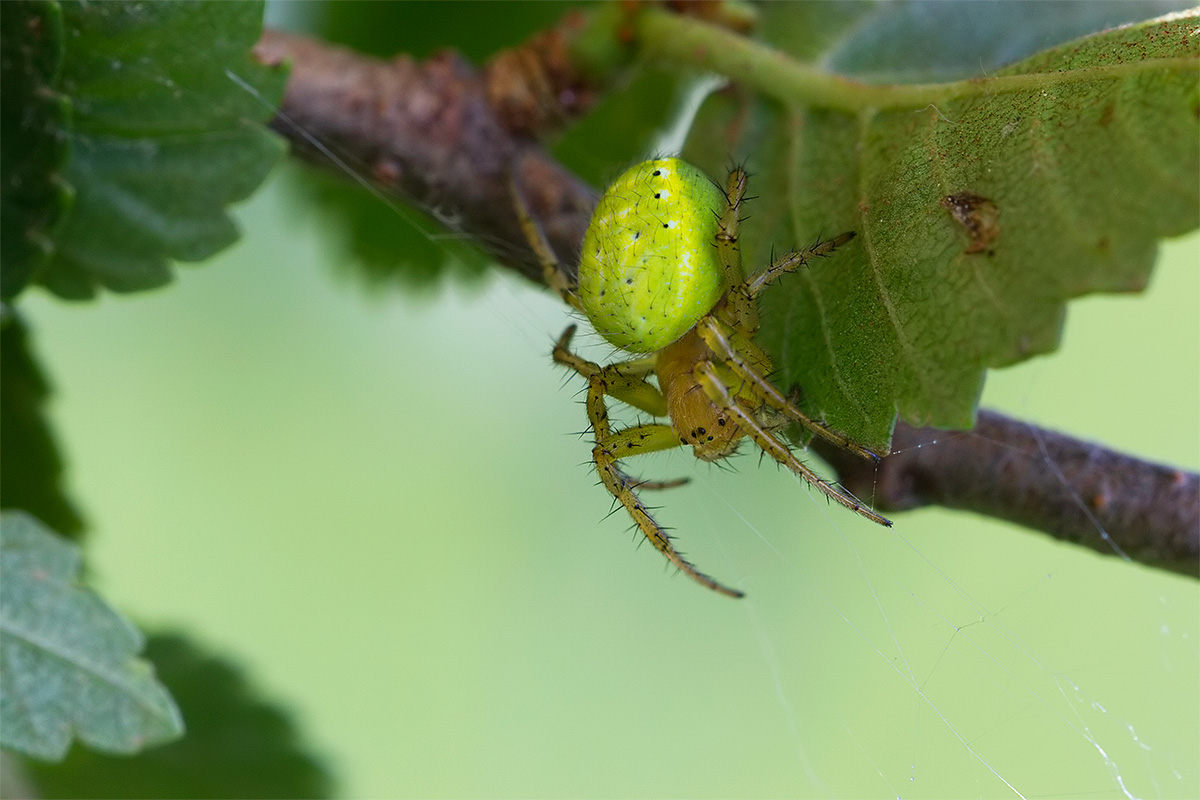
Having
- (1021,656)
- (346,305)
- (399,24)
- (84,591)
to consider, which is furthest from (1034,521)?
(346,305)

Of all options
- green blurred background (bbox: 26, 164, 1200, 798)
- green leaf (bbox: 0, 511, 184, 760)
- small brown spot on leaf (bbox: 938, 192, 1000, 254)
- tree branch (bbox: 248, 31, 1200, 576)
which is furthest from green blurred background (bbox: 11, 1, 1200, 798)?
small brown spot on leaf (bbox: 938, 192, 1000, 254)

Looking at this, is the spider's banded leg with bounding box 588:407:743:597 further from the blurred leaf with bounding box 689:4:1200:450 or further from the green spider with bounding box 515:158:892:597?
the blurred leaf with bounding box 689:4:1200:450

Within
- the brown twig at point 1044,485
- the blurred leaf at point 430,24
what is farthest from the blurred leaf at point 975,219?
the blurred leaf at point 430,24

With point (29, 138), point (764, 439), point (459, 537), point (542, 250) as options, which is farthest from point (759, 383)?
point (459, 537)

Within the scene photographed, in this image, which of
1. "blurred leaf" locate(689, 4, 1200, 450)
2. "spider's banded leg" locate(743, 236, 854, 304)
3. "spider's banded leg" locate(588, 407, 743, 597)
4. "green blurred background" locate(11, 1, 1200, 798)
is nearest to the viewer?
"blurred leaf" locate(689, 4, 1200, 450)

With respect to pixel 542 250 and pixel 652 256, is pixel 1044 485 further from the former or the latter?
pixel 542 250
